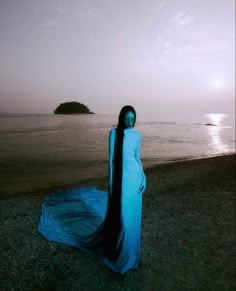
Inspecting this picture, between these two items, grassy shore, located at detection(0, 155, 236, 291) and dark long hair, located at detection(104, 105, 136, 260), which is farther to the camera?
grassy shore, located at detection(0, 155, 236, 291)

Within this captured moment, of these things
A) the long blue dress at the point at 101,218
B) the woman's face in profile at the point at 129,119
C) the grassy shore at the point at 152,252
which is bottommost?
the grassy shore at the point at 152,252

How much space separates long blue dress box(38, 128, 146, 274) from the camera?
136 inches

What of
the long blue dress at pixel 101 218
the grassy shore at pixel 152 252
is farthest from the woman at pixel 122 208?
the grassy shore at pixel 152 252

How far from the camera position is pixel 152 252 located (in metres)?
4.40

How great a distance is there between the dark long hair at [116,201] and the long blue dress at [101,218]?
0.06m

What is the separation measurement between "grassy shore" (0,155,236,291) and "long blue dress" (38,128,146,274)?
0.19 metres

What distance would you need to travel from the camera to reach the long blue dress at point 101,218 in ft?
11.4

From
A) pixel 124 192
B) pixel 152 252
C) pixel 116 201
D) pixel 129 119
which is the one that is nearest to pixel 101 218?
pixel 152 252

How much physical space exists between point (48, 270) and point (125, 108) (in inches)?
122

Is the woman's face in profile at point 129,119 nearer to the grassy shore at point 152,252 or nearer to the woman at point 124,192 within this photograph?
the woman at point 124,192

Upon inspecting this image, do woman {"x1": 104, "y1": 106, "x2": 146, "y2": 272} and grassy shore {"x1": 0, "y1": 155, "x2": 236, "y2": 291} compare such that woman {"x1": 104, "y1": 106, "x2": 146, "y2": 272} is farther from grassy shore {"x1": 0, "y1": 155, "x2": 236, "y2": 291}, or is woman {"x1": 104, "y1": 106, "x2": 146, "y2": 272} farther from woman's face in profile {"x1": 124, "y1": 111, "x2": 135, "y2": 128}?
grassy shore {"x1": 0, "y1": 155, "x2": 236, "y2": 291}

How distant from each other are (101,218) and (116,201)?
194 centimetres

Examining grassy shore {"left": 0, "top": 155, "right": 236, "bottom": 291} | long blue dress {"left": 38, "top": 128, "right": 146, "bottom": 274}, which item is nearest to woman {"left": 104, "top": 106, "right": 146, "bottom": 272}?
long blue dress {"left": 38, "top": 128, "right": 146, "bottom": 274}

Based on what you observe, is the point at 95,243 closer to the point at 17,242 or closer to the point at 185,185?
the point at 17,242
